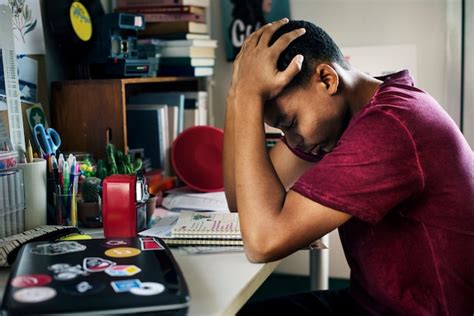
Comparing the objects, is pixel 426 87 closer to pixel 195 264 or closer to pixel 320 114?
pixel 320 114

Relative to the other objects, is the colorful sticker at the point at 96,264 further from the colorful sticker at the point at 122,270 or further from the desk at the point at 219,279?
the desk at the point at 219,279

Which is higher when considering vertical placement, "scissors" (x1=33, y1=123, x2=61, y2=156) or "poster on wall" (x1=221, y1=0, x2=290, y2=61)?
"poster on wall" (x1=221, y1=0, x2=290, y2=61)

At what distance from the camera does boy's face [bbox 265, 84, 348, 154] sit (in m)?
1.16

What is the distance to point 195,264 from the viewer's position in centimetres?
116

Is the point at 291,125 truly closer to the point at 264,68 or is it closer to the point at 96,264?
the point at 264,68

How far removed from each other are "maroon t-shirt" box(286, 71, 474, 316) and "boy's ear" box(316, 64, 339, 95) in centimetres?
9

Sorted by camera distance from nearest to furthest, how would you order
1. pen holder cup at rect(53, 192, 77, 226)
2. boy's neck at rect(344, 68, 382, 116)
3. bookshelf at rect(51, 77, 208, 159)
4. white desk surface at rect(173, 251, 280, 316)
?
white desk surface at rect(173, 251, 280, 316)
boy's neck at rect(344, 68, 382, 116)
pen holder cup at rect(53, 192, 77, 226)
bookshelf at rect(51, 77, 208, 159)

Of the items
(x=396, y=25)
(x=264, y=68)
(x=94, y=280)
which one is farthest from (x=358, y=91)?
(x=396, y=25)

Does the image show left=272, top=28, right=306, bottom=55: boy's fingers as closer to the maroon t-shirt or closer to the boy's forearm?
the maroon t-shirt

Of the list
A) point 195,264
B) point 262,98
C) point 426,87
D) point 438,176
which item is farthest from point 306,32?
point 426,87

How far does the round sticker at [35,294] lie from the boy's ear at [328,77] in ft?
1.95

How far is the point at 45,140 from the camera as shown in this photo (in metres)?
1.50

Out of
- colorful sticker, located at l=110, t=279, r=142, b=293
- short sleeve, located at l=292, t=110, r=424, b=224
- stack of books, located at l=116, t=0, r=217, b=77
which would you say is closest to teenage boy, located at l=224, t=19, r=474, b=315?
short sleeve, located at l=292, t=110, r=424, b=224

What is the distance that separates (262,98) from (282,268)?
1.37 metres
